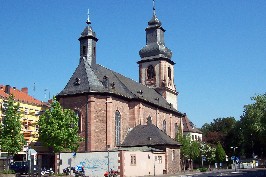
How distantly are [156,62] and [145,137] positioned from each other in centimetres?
2565

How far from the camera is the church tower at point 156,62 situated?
76.2m

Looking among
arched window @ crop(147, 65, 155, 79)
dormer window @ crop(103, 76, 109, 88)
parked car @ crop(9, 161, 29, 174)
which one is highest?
arched window @ crop(147, 65, 155, 79)

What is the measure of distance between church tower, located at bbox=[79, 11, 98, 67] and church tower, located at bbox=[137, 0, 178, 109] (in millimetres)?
19560

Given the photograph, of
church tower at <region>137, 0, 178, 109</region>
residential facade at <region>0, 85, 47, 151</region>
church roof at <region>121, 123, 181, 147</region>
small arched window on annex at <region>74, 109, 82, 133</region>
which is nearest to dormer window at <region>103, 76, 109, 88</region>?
small arched window on annex at <region>74, 109, 82, 133</region>

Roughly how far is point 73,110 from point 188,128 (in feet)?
161

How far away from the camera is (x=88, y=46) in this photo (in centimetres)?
5828

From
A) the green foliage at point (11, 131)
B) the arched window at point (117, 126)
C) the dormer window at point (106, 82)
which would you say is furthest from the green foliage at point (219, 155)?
the green foliage at point (11, 131)

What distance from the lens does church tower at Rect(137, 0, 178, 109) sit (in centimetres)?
7619

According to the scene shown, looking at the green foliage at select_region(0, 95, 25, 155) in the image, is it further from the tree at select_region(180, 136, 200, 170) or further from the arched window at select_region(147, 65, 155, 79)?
the arched window at select_region(147, 65, 155, 79)

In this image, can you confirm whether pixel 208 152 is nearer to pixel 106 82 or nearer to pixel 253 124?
pixel 253 124

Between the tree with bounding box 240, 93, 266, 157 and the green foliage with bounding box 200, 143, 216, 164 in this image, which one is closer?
the tree with bounding box 240, 93, 266, 157

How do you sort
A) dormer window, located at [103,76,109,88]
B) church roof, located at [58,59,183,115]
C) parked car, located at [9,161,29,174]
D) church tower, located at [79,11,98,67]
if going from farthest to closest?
church tower, located at [79,11,98,67]
dormer window, located at [103,76,109,88]
church roof, located at [58,59,183,115]
parked car, located at [9,161,29,174]

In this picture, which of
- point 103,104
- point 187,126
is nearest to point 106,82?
point 103,104

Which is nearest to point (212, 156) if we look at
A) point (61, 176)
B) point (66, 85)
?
point (66, 85)
